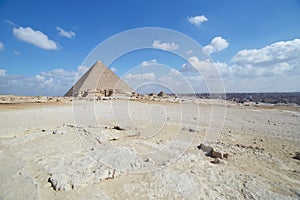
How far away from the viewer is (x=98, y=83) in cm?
4562

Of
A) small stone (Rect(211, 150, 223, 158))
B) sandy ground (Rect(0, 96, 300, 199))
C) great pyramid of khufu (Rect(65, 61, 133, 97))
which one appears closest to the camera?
sandy ground (Rect(0, 96, 300, 199))

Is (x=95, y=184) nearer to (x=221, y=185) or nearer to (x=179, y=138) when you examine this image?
(x=221, y=185)

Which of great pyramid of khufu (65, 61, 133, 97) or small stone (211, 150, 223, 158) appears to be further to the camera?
great pyramid of khufu (65, 61, 133, 97)

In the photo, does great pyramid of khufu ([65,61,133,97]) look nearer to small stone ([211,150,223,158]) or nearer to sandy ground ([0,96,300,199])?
sandy ground ([0,96,300,199])

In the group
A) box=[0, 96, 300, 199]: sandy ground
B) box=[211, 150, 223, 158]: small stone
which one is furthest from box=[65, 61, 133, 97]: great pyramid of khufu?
box=[211, 150, 223, 158]: small stone

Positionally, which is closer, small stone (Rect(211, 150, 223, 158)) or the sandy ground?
the sandy ground

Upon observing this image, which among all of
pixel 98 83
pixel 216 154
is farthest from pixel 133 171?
pixel 98 83

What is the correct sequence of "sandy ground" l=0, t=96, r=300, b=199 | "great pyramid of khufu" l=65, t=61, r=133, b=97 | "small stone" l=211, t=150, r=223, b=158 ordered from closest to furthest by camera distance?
"sandy ground" l=0, t=96, r=300, b=199 < "small stone" l=211, t=150, r=223, b=158 < "great pyramid of khufu" l=65, t=61, r=133, b=97

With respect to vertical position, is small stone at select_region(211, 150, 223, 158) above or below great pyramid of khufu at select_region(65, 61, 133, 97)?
below

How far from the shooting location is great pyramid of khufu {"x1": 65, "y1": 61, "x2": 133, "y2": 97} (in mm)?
42269

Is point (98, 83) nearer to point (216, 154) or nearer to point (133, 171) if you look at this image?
point (216, 154)

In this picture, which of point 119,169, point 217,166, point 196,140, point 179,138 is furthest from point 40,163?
point 196,140

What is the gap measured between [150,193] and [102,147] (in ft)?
8.07

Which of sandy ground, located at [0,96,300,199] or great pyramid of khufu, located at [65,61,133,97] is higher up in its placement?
great pyramid of khufu, located at [65,61,133,97]
